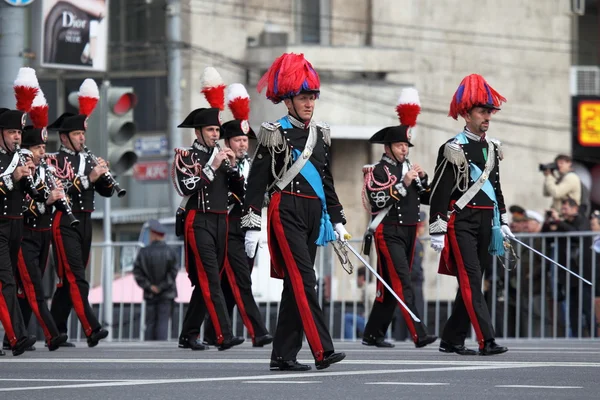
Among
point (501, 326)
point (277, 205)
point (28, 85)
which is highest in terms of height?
point (28, 85)

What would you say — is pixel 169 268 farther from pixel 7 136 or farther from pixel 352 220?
pixel 352 220

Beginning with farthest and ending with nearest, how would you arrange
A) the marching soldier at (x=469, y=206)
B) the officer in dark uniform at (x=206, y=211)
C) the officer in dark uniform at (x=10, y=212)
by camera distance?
the officer in dark uniform at (x=206, y=211)
the officer in dark uniform at (x=10, y=212)
the marching soldier at (x=469, y=206)

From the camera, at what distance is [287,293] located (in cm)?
1219

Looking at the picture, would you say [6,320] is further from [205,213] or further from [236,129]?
[236,129]

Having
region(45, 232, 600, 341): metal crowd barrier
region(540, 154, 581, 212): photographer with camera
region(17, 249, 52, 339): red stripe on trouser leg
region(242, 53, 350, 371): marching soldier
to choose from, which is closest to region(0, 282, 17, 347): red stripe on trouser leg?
region(17, 249, 52, 339): red stripe on trouser leg

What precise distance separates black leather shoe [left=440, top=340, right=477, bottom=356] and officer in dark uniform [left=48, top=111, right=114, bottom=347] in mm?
3225

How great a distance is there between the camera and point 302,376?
11.6 metres

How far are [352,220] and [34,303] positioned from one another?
22615 millimetres

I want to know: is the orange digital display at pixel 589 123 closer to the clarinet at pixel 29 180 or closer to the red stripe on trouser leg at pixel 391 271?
the red stripe on trouser leg at pixel 391 271

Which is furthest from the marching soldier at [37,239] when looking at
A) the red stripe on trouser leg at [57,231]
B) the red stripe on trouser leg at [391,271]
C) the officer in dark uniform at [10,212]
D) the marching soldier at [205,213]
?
the red stripe on trouser leg at [391,271]

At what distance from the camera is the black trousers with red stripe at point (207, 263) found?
617 inches

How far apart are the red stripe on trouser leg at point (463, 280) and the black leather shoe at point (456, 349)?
22 cm

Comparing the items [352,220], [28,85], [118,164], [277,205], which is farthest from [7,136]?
[352,220]

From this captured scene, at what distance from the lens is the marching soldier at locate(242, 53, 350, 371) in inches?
476
